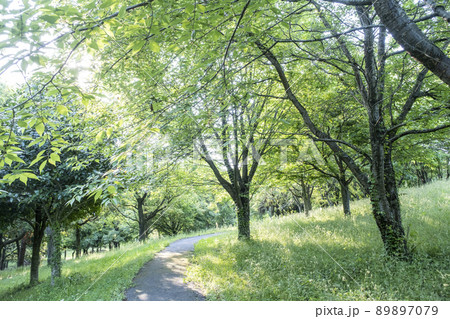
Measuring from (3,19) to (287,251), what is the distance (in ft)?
25.5

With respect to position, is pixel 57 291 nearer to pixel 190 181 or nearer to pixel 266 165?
pixel 190 181

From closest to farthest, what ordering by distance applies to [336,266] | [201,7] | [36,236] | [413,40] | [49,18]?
[49,18] → [201,7] → [413,40] → [336,266] → [36,236]

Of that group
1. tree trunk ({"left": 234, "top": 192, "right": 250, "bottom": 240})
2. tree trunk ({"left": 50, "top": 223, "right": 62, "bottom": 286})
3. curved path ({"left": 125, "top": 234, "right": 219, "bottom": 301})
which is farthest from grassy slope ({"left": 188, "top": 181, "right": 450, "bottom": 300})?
tree trunk ({"left": 50, "top": 223, "right": 62, "bottom": 286})

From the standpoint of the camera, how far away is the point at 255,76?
9.02 m

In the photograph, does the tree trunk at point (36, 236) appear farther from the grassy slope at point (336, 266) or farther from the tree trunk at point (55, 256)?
the grassy slope at point (336, 266)

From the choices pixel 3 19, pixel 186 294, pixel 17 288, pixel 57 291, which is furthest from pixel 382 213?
pixel 17 288

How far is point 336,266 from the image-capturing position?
5785 millimetres

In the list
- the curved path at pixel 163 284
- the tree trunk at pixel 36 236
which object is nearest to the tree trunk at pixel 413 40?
the curved path at pixel 163 284

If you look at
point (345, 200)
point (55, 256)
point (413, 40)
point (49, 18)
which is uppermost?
point (413, 40)

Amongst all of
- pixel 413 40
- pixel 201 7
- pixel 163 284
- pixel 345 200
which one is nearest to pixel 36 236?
pixel 163 284

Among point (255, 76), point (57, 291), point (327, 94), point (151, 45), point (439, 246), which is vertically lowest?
point (57, 291)

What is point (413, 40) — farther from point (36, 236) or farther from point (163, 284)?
point (36, 236)

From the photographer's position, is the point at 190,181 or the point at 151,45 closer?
the point at 151,45

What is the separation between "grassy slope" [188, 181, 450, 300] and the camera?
4352 millimetres
